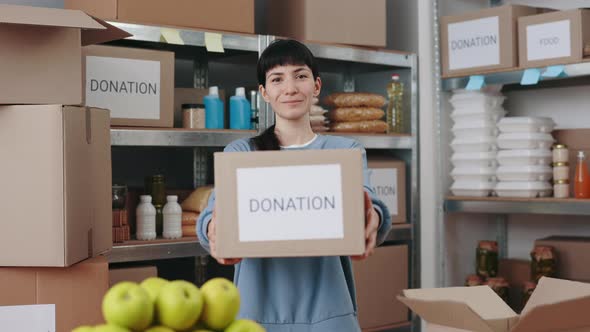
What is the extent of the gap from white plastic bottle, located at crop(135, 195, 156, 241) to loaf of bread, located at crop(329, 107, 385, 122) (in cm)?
95

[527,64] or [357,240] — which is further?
[527,64]

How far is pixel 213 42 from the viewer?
2980 millimetres

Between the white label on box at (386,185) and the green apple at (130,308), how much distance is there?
245 centimetres

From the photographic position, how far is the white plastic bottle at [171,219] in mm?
2957

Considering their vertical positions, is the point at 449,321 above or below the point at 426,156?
below

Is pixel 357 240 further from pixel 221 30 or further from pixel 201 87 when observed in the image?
pixel 201 87

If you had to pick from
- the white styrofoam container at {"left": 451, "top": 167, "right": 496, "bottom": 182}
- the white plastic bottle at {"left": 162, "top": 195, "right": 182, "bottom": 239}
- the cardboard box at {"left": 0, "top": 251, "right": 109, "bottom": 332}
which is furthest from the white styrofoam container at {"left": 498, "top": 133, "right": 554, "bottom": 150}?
the cardboard box at {"left": 0, "top": 251, "right": 109, "bottom": 332}

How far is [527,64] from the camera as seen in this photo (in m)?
3.21

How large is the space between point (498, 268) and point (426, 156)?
1.94ft

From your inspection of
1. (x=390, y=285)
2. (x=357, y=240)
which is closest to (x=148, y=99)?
(x=390, y=285)

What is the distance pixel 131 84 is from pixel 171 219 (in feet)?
1.67

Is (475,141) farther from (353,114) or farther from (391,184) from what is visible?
(353,114)

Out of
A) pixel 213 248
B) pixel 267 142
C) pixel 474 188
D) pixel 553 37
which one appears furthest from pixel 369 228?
pixel 474 188

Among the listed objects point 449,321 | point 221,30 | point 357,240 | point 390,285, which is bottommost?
point 390,285
